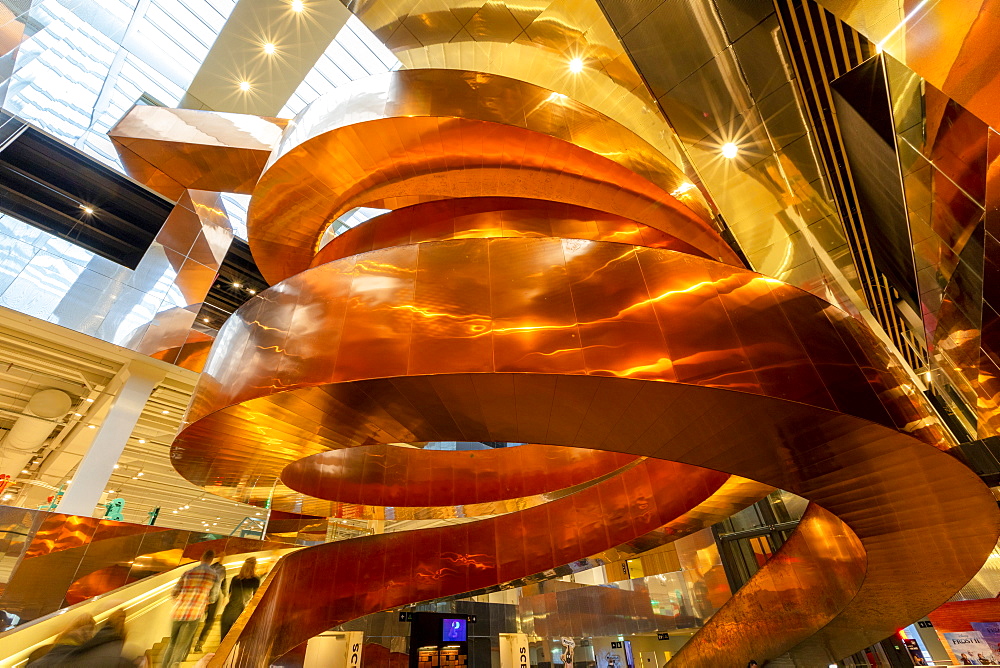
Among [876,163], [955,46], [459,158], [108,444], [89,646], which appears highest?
[459,158]

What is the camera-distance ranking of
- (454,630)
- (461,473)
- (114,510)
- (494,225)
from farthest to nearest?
(454,630)
(461,473)
(114,510)
(494,225)

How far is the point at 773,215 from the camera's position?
29.1ft

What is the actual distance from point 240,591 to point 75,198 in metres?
14.7

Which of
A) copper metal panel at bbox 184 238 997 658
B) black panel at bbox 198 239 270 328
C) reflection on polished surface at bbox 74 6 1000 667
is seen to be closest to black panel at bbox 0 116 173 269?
black panel at bbox 198 239 270 328

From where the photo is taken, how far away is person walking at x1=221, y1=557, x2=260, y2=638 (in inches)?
317

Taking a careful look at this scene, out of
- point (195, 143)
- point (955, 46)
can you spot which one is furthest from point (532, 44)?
point (955, 46)

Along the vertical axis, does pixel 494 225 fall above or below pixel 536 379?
above

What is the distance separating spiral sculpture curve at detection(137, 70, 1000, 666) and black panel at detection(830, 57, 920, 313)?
1.77m

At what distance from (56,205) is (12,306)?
814cm

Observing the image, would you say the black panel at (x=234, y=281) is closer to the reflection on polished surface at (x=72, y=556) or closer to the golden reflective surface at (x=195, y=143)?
the golden reflective surface at (x=195, y=143)

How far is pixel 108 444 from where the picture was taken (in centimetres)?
1084

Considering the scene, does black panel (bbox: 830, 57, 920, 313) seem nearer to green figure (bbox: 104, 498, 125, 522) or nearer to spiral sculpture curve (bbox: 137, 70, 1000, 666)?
spiral sculpture curve (bbox: 137, 70, 1000, 666)

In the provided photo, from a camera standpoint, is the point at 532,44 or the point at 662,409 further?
the point at 532,44

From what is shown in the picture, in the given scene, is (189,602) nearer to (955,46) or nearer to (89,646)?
(89,646)
